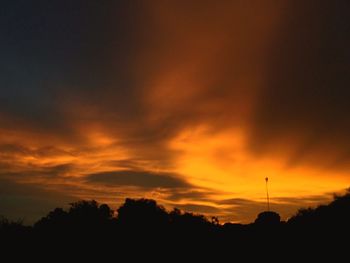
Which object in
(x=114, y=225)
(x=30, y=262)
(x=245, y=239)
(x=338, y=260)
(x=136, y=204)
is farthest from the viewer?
(x=136, y=204)

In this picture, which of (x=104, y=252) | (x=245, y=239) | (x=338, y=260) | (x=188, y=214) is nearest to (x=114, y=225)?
(x=104, y=252)

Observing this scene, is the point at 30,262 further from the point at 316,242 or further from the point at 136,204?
the point at 136,204

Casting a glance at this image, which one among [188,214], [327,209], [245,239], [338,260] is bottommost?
[338,260]

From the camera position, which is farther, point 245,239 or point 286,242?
point 245,239

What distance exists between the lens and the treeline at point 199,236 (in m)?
39.5

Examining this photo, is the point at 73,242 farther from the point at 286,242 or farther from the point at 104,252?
the point at 286,242

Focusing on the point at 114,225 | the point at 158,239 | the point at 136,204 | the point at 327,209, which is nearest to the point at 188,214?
the point at 136,204

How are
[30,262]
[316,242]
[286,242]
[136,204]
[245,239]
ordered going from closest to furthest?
[316,242] → [286,242] → [30,262] → [245,239] → [136,204]

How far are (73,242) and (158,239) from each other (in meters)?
9.08

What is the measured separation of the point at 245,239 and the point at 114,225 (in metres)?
20.3

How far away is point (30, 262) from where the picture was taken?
4544 centimetres

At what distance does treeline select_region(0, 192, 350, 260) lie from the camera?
39500 mm

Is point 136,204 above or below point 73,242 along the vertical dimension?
above

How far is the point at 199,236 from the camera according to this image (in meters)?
52.8
